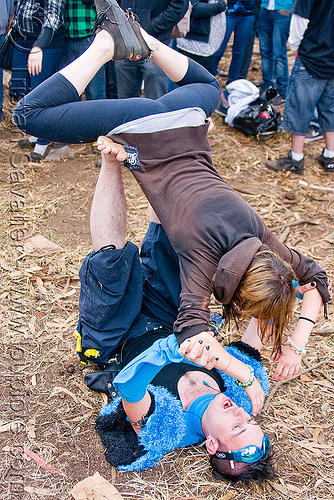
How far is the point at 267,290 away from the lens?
2.59 metres

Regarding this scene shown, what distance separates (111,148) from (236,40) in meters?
4.95

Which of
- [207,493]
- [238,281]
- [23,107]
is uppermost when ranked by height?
[23,107]

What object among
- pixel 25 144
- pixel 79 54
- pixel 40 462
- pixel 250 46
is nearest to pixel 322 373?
pixel 40 462

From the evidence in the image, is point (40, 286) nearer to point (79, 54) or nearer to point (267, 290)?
point (267, 290)

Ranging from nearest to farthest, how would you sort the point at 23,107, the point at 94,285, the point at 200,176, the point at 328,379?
the point at 23,107 → the point at 200,176 → the point at 94,285 → the point at 328,379

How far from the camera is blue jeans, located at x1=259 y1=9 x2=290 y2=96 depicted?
22.8 ft

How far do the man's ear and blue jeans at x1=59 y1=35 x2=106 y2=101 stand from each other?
407 cm

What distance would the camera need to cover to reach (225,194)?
2877 millimetres

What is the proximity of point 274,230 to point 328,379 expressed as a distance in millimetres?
1787

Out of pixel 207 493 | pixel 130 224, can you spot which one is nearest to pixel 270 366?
pixel 207 493

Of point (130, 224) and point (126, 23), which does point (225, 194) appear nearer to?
point (126, 23)

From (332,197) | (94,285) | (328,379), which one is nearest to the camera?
(94,285)

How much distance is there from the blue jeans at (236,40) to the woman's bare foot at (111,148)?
4425 millimetres

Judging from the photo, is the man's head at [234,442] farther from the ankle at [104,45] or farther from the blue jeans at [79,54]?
the blue jeans at [79,54]
